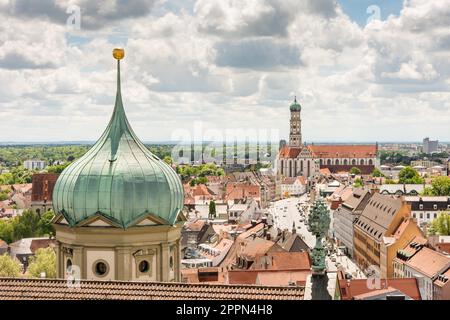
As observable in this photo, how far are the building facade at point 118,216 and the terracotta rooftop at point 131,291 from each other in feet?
12.2

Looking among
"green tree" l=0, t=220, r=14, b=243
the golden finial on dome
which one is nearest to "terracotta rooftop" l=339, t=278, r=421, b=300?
the golden finial on dome

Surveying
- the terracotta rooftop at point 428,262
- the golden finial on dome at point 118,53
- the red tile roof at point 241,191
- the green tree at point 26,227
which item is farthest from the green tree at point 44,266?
the red tile roof at point 241,191

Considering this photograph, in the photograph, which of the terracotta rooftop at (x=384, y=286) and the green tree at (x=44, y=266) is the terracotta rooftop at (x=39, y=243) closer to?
the green tree at (x=44, y=266)

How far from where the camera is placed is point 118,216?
21.9m

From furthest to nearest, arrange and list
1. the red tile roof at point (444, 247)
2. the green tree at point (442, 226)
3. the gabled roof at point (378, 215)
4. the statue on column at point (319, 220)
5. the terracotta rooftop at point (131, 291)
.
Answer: the green tree at point (442, 226), the gabled roof at point (378, 215), the red tile roof at point (444, 247), the terracotta rooftop at point (131, 291), the statue on column at point (319, 220)

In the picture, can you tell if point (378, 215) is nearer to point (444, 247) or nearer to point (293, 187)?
point (444, 247)

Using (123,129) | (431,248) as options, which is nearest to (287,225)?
(431,248)

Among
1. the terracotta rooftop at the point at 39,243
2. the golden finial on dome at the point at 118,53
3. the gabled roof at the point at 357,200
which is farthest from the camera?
the gabled roof at the point at 357,200

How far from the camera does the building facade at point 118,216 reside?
21625mm

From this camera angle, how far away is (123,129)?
23312 mm

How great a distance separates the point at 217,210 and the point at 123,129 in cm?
9758

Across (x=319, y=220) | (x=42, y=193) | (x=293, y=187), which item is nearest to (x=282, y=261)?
(x=319, y=220)

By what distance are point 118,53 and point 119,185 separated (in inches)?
174
